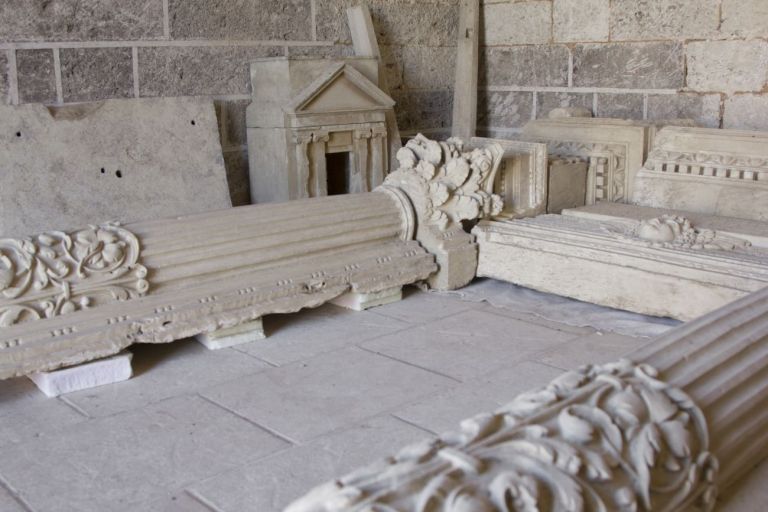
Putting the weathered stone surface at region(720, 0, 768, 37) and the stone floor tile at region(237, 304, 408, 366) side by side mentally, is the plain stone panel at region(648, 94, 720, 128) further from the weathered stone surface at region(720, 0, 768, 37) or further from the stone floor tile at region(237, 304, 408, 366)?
the stone floor tile at region(237, 304, 408, 366)

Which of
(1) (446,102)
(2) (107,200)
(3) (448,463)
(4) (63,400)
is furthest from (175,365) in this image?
(1) (446,102)

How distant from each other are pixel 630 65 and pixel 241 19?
2.63 m

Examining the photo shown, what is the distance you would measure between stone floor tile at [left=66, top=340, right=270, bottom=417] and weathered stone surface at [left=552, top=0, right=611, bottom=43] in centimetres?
368

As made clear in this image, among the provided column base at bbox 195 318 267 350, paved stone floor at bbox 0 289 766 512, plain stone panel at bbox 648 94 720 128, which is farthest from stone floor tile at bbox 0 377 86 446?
plain stone panel at bbox 648 94 720 128

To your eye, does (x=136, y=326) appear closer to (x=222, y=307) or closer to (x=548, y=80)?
(x=222, y=307)

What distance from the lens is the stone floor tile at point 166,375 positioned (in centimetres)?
278

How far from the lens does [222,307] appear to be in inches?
128

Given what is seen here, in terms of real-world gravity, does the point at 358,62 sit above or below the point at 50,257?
above

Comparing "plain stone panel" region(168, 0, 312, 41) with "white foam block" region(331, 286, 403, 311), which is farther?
"plain stone panel" region(168, 0, 312, 41)

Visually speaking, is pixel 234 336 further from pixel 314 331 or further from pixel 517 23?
pixel 517 23

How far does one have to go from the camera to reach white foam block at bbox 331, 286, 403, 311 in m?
3.80

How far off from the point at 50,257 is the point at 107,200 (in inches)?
59.5

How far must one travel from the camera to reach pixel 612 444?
1.48 metres

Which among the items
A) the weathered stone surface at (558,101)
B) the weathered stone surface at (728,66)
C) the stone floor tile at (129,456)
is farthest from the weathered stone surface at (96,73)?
the weathered stone surface at (728,66)
